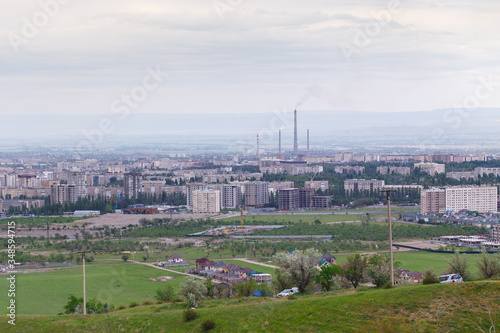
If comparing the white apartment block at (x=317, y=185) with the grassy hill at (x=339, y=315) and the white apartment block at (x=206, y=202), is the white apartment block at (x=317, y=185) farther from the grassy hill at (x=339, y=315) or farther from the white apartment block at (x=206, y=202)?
the grassy hill at (x=339, y=315)

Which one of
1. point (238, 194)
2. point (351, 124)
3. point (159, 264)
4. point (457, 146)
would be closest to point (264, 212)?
point (238, 194)

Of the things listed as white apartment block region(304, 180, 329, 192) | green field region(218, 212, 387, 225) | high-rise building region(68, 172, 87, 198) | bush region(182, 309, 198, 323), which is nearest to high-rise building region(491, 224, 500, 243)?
green field region(218, 212, 387, 225)

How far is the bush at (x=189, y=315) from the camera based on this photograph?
9148mm

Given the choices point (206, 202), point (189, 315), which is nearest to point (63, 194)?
point (206, 202)

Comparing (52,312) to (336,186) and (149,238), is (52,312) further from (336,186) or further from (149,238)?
(336,186)

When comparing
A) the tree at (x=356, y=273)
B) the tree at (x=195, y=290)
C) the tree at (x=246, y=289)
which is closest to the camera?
the tree at (x=195, y=290)

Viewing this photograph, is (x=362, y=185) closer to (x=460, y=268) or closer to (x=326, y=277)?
(x=326, y=277)

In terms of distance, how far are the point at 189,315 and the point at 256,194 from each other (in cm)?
3307

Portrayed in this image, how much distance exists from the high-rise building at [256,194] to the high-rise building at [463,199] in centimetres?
1182

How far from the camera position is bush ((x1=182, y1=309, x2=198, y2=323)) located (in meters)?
9.15

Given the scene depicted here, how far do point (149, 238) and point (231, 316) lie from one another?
Result: 17.9m

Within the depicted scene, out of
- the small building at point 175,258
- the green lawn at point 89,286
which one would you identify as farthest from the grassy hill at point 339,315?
the small building at point 175,258

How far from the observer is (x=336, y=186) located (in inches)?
1821

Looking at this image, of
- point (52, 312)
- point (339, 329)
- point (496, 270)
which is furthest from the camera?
point (52, 312)
